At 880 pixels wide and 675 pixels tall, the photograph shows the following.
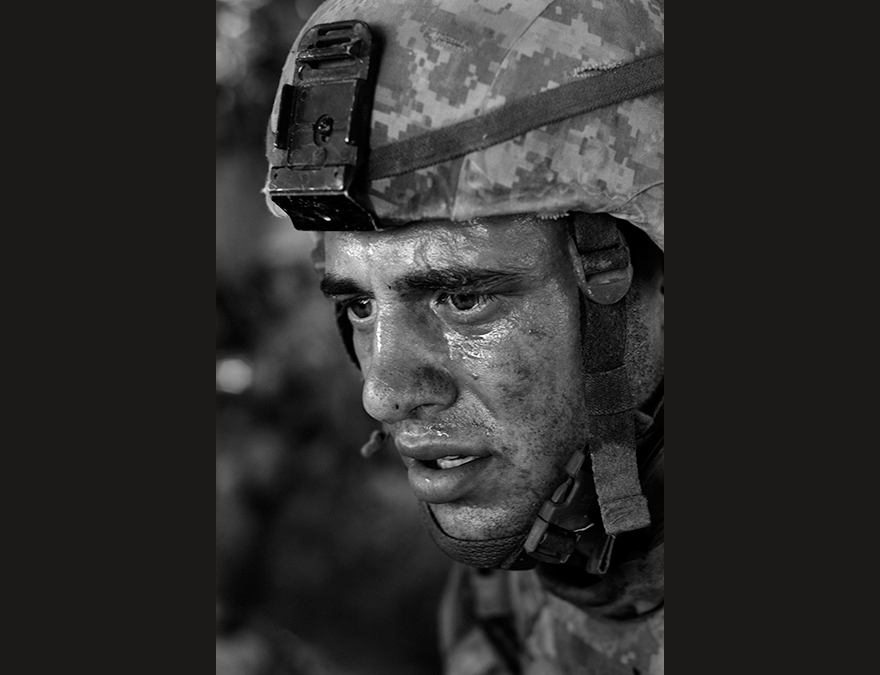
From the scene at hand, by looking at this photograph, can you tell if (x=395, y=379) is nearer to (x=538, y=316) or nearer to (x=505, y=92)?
(x=538, y=316)

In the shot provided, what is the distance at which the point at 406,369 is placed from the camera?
1612 millimetres

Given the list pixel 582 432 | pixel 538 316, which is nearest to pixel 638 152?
pixel 538 316

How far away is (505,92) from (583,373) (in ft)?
1.69

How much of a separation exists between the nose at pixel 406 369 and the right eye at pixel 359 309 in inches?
5.5

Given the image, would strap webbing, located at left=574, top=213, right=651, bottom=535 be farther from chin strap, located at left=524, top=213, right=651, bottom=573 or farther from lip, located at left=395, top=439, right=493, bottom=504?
lip, located at left=395, top=439, right=493, bottom=504

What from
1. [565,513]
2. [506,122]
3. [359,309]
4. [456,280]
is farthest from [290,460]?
[506,122]

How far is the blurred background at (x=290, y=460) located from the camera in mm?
3510

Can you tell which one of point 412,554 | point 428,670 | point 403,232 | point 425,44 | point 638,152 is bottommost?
point 428,670

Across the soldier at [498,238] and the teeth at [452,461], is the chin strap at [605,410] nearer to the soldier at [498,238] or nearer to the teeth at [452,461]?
the soldier at [498,238]

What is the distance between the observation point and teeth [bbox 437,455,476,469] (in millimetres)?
1688

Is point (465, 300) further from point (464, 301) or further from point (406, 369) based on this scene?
point (406, 369)

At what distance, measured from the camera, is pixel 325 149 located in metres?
1.51

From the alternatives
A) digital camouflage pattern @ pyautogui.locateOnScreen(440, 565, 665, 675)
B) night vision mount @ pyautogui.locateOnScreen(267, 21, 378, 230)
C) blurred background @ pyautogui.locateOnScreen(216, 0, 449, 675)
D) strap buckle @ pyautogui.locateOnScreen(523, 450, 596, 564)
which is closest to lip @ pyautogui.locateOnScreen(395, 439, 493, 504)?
strap buckle @ pyautogui.locateOnScreen(523, 450, 596, 564)

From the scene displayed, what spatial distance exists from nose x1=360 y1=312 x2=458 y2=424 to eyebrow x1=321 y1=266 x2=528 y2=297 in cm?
6
